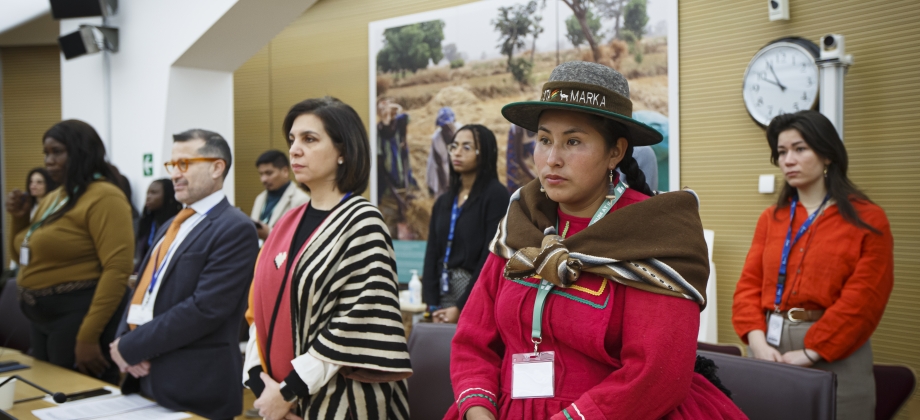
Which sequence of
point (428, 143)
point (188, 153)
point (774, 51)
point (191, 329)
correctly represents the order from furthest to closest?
point (428, 143)
point (774, 51)
point (188, 153)
point (191, 329)

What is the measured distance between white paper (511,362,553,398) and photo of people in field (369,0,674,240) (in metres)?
3.40

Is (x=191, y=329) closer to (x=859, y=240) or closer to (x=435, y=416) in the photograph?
(x=435, y=416)

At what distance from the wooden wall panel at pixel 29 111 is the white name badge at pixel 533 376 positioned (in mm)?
8556

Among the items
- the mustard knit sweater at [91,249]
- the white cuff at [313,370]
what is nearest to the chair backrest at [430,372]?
the white cuff at [313,370]

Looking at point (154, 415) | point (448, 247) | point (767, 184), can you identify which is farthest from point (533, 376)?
point (767, 184)

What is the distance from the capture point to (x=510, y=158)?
5645 mm

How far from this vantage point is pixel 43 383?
8.80 ft

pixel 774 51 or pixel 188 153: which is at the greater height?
pixel 774 51

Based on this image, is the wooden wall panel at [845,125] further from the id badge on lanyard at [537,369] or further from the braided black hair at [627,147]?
the id badge on lanyard at [537,369]

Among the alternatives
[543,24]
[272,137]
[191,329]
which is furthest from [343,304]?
[272,137]

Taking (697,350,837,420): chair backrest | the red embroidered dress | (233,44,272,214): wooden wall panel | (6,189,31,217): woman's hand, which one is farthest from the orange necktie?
(233,44,272,214): wooden wall panel

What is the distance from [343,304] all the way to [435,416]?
Result: 0.47 metres

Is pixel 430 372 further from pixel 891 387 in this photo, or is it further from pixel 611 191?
pixel 891 387

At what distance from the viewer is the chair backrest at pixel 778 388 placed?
1586mm
